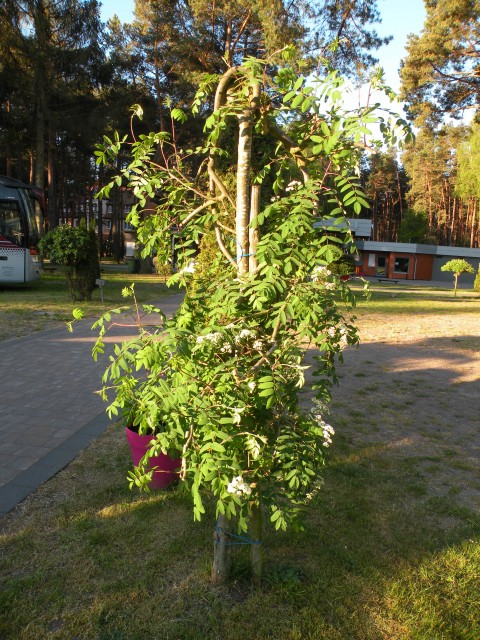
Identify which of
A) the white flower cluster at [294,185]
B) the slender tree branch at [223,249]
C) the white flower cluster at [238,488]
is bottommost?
the white flower cluster at [238,488]

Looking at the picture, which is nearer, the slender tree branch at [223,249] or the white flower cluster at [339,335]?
the white flower cluster at [339,335]

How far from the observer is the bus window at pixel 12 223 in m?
14.6

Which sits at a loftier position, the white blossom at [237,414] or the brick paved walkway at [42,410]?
the white blossom at [237,414]

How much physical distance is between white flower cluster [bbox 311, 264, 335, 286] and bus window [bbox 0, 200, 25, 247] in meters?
14.8

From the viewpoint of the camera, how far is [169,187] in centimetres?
253

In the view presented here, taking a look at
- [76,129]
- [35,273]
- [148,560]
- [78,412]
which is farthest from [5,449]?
[76,129]

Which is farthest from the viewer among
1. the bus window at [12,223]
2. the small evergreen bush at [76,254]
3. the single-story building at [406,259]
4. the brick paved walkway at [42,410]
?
the single-story building at [406,259]

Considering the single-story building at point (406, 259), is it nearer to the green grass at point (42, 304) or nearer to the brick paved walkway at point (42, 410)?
the green grass at point (42, 304)

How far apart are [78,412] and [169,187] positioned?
10.6 ft

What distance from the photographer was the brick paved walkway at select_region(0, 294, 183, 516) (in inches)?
141

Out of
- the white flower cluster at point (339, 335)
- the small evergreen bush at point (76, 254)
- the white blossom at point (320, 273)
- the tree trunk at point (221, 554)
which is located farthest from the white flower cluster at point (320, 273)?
the small evergreen bush at point (76, 254)

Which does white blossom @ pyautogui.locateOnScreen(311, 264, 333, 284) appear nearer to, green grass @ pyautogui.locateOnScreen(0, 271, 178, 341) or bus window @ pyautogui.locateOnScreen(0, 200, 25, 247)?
green grass @ pyautogui.locateOnScreen(0, 271, 178, 341)

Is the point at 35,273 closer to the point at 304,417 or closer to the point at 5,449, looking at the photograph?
the point at 5,449

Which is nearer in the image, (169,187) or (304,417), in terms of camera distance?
(304,417)
